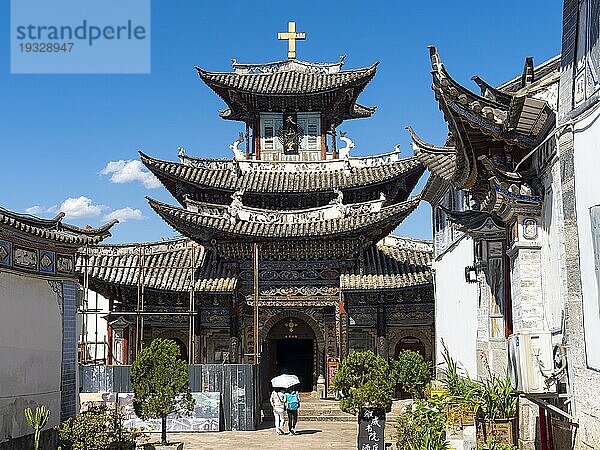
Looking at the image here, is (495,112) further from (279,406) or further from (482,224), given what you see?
(279,406)

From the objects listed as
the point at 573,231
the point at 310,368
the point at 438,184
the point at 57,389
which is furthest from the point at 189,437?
the point at 573,231

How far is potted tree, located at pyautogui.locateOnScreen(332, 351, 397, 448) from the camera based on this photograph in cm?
1684

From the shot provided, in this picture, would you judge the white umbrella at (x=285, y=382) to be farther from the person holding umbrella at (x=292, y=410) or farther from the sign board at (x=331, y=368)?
the sign board at (x=331, y=368)

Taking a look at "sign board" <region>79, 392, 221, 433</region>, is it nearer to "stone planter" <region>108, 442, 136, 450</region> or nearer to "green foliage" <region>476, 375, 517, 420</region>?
"stone planter" <region>108, 442, 136, 450</region>

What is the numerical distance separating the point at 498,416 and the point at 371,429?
179 inches

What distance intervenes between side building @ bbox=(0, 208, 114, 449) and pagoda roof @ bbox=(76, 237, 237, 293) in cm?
948

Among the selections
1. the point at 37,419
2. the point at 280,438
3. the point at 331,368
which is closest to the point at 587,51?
the point at 37,419

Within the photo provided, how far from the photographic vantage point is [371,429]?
16828 millimetres

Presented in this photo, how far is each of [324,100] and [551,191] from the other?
2205cm

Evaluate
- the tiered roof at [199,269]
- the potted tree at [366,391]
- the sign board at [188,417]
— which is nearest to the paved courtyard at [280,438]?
the sign board at [188,417]

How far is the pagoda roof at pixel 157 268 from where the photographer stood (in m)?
28.6

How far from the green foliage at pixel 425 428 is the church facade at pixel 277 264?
12002 mm

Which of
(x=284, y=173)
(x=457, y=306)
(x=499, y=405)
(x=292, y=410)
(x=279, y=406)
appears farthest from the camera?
(x=284, y=173)

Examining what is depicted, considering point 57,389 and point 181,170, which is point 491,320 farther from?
point 181,170
